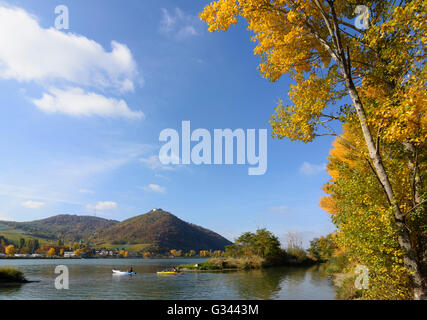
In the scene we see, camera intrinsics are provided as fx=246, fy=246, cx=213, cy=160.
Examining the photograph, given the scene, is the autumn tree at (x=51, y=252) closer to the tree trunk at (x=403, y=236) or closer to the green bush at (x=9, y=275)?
the green bush at (x=9, y=275)

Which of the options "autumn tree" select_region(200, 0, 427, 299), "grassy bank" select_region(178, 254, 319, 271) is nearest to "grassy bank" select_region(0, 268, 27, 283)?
"grassy bank" select_region(178, 254, 319, 271)

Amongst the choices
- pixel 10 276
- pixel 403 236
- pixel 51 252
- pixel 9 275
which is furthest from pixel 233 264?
pixel 51 252

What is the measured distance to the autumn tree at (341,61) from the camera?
529cm

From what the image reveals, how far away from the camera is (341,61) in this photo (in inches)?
227

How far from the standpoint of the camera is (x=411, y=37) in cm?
551

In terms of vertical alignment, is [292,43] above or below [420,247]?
above

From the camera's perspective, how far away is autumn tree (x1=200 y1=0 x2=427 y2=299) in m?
5.29

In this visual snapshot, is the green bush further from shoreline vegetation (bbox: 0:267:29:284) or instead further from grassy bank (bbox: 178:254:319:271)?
grassy bank (bbox: 178:254:319:271)

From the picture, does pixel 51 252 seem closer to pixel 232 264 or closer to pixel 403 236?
pixel 232 264

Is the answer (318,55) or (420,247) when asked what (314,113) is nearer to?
(318,55)

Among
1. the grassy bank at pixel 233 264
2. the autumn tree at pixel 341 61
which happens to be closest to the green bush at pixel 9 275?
the grassy bank at pixel 233 264
